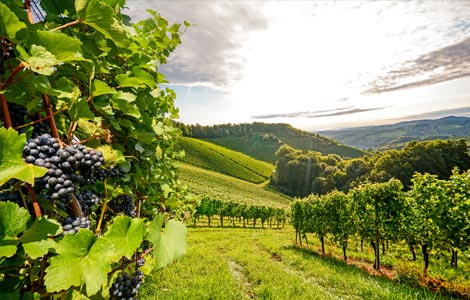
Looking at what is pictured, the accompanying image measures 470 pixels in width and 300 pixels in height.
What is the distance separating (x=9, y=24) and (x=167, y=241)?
1022 millimetres

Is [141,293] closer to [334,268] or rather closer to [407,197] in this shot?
[334,268]

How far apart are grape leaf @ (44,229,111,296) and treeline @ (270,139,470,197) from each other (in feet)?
147

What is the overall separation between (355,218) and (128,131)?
19.0 m

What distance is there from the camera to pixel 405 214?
15.3 metres

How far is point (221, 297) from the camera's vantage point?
8297 millimetres

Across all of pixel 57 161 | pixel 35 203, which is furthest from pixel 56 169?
pixel 35 203

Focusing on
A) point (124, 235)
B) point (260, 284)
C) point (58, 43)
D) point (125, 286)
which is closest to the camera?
point (58, 43)

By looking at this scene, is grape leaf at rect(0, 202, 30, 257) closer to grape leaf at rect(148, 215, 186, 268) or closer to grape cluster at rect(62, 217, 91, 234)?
grape cluster at rect(62, 217, 91, 234)

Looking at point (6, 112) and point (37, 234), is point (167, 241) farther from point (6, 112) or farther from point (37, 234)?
point (6, 112)

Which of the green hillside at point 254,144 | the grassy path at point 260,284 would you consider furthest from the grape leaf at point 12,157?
the green hillside at point 254,144

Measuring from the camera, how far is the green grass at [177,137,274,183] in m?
91.2

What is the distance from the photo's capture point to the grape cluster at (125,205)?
2303 millimetres

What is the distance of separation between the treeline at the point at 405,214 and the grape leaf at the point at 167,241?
451 inches

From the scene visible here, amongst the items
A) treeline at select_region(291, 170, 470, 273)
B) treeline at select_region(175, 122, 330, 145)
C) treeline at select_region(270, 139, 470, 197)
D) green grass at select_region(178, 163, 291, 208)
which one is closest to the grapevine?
treeline at select_region(291, 170, 470, 273)
